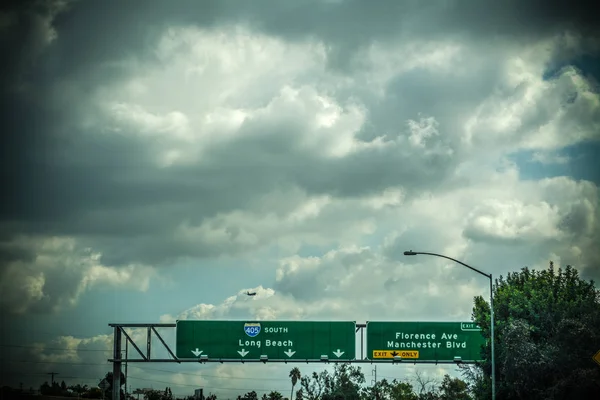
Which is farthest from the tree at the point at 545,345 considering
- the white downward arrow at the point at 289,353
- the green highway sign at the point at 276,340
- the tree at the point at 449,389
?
the tree at the point at 449,389

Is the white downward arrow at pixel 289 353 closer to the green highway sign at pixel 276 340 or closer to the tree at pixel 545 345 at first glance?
the green highway sign at pixel 276 340

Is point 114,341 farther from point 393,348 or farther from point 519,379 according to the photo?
point 519,379

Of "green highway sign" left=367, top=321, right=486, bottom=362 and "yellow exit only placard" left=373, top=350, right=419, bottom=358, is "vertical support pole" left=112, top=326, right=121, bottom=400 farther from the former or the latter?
"yellow exit only placard" left=373, top=350, right=419, bottom=358

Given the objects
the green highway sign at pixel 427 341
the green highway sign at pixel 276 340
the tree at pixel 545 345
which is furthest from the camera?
the green highway sign at pixel 276 340

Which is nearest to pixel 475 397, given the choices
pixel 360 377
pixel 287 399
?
pixel 360 377

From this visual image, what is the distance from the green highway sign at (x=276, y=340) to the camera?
180 feet

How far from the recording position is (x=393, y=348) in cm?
5453

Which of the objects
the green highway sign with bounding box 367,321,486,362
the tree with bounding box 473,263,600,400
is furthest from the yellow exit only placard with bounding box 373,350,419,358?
the tree with bounding box 473,263,600,400

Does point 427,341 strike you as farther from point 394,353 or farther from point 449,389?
point 449,389

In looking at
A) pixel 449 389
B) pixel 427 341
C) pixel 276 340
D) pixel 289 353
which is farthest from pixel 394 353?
pixel 449 389

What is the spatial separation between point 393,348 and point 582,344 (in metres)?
12.1

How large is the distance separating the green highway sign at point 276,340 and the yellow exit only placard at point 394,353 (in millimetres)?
1682

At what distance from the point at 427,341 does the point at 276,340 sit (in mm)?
10156

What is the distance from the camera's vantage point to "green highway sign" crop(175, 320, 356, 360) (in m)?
54.9
